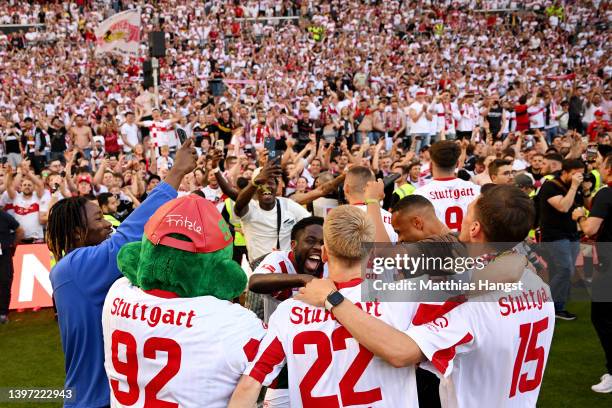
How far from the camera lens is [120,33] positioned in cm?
2050

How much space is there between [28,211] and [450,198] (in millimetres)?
6478

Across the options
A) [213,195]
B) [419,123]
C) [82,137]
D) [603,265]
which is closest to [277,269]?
[603,265]

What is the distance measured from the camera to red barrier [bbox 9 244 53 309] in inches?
381

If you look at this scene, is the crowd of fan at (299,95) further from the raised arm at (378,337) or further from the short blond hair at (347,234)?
the raised arm at (378,337)

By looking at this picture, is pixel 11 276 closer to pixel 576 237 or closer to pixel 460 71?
pixel 576 237

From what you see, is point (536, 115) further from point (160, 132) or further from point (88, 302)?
point (88, 302)

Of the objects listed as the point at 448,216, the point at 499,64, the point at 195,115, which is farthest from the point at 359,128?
the point at 448,216

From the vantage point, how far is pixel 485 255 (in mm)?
2895

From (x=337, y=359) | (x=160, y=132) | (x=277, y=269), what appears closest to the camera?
(x=337, y=359)

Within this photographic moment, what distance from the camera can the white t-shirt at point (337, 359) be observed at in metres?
2.73

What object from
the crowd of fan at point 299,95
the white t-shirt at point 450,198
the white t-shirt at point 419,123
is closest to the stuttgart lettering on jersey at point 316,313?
the white t-shirt at point 450,198

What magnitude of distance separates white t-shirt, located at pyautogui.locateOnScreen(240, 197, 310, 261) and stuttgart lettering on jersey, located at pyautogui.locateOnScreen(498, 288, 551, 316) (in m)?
4.23

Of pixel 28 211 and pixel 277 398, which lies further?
pixel 28 211

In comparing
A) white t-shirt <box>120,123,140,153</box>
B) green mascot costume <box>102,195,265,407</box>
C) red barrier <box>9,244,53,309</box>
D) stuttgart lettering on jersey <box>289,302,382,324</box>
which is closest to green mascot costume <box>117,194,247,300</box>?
green mascot costume <box>102,195,265,407</box>
